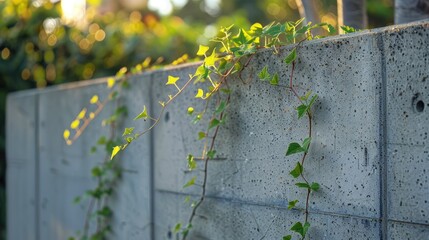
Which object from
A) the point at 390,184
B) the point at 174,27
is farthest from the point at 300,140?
the point at 174,27

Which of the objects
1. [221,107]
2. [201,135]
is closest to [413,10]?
[221,107]

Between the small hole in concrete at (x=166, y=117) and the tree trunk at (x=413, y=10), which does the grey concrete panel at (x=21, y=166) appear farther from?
the tree trunk at (x=413, y=10)

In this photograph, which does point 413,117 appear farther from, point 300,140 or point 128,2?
point 128,2

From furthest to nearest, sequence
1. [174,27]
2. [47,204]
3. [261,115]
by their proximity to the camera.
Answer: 1. [174,27]
2. [47,204]
3. [261,115]

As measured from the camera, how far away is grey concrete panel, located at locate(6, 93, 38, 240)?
266 inches

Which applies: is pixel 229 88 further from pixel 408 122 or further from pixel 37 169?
pixel 37 169

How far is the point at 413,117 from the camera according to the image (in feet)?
7.98

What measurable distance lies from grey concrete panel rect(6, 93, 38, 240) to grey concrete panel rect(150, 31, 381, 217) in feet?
11.1

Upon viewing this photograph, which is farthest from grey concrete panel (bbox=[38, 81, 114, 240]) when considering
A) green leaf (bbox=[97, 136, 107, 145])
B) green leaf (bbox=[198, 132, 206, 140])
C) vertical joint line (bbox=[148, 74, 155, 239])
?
green leaf (bbox=[198, 132, 206, 140])

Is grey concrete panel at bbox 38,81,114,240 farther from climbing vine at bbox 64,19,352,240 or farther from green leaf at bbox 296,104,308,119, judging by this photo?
green leaf at bbox 296,104,308,119

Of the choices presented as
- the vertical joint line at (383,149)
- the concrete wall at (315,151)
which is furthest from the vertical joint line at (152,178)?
the vertical joint line at (383,149)

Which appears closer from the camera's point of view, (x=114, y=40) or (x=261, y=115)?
(x=261, y=115)

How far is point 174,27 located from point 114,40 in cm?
94

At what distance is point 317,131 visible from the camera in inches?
113
